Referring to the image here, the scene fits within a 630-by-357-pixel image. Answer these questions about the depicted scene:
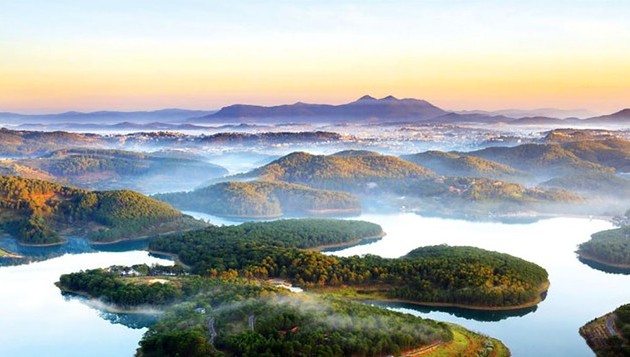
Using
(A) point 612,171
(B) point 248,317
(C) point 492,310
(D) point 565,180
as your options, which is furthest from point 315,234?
(A) point 612,171

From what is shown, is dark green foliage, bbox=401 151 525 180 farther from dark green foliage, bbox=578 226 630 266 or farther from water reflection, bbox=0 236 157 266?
water reflection, bbox=0 236 157 266

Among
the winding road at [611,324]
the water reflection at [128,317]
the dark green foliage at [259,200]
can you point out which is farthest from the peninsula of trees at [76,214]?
the winding road at [611,324]

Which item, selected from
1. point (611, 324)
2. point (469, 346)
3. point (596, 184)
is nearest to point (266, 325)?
point (469, 346)

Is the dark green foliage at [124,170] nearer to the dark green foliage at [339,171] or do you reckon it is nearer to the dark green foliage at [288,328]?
the dark green foliage at [339,171]

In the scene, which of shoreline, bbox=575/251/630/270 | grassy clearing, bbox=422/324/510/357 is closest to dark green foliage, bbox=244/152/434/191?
shoreline, bbox=575/251/630/270

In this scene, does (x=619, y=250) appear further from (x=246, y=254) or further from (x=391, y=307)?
(x=246, y=254)
